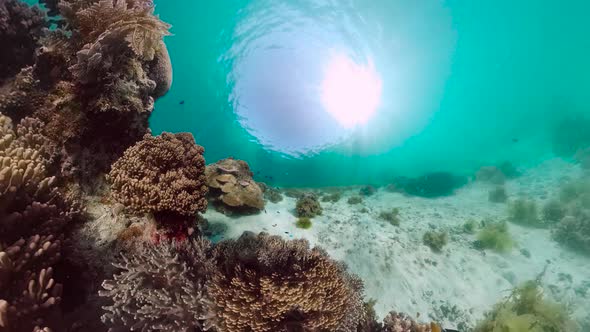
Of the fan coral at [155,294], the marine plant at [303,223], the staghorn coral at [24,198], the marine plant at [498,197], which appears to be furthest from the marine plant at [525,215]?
the staghorn coral at [24,198]

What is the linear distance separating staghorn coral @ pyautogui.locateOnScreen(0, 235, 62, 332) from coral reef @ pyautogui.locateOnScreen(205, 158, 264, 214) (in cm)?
607

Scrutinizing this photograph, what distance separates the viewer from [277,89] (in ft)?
164

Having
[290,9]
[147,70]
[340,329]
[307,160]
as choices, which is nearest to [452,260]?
[340,329]

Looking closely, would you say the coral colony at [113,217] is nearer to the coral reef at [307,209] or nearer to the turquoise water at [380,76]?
the coral reef at [307,209]

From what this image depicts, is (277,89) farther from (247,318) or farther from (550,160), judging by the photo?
(247,318)

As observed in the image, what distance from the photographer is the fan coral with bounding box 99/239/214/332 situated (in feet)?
11.4

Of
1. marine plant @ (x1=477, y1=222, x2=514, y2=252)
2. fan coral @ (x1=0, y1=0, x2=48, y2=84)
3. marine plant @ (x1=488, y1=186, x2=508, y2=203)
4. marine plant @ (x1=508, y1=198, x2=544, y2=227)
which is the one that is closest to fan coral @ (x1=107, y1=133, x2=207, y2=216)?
fan coral @ (x1=0, y1=0, x2=48, y2=84)

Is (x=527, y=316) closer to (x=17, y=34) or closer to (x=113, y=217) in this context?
(x=113, y=217)

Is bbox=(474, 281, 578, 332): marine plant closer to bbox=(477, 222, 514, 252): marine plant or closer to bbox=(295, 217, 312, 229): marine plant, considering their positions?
bbox=(477, 222, 514, 252): marine plant

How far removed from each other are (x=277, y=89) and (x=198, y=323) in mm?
49323

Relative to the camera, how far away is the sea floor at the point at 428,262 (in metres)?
8.61

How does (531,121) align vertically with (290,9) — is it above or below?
above

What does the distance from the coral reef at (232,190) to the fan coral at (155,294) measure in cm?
512

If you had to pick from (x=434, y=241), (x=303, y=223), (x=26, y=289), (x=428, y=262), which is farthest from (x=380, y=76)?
(x=26, y=289)
